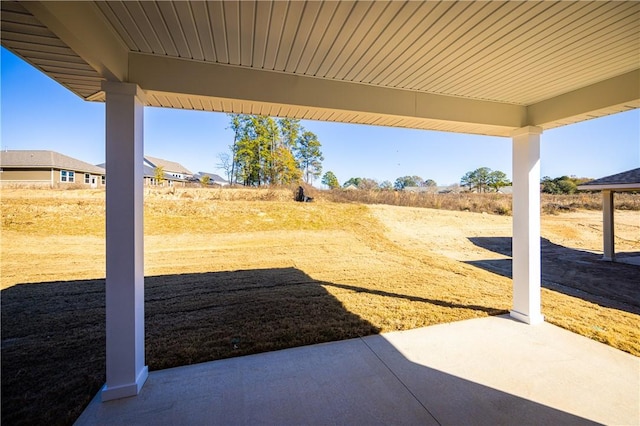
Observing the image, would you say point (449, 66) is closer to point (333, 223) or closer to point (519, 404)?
point (519, 404)

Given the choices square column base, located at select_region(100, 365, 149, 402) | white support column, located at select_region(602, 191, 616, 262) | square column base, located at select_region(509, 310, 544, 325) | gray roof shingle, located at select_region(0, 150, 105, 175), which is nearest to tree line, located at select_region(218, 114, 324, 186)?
gray roof shingle, located at select_region(0, 150, 105, 175)

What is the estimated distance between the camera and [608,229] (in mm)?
8758

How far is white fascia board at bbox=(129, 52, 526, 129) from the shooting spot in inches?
90.5

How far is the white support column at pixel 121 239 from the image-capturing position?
211 centimetres

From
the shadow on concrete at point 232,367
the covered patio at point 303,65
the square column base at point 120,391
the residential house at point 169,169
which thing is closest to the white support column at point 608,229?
the covered patio at point 303,65

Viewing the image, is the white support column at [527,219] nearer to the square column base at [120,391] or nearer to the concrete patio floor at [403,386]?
the concrete patio floor at [403,386]

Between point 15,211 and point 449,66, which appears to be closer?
point 449,66

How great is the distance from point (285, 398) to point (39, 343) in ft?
10.1

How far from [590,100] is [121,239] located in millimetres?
4563

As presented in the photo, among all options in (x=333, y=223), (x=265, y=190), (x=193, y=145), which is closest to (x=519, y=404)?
(x=333, y=223)

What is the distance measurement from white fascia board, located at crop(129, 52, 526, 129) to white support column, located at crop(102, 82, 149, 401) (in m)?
0.29

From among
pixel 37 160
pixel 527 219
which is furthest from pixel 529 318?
pixel 37 160

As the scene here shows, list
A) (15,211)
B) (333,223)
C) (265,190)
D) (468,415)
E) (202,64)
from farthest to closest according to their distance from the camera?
(265,190) < (333,223) < (15,211) < (202,64) < (468,415)

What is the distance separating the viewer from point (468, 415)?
1.97m
